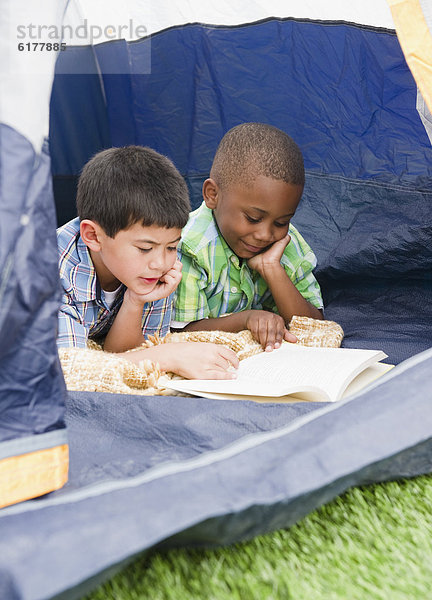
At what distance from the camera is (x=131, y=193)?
1312 mm

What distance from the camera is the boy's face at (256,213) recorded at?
5.08ft

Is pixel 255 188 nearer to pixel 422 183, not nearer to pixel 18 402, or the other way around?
pixel 422 183

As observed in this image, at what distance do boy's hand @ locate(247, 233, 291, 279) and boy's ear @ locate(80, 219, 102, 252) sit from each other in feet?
→ 1.42

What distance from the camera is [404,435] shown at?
80cm

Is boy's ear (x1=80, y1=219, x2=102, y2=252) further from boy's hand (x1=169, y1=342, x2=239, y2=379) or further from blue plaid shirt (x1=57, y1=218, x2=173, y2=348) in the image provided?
boy's hand (x1=169, y1=342, x2=239, y2=379)

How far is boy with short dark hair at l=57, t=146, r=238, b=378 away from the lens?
1297 mm

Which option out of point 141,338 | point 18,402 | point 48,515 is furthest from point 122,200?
point 48,515

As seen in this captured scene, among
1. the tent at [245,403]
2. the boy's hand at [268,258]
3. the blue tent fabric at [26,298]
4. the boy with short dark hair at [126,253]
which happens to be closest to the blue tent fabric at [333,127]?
the tent at [245,403]

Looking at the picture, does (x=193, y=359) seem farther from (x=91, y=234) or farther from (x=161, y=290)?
(x=91, y=234)

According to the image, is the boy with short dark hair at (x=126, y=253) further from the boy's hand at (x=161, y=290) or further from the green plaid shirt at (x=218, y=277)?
A: the green plaid shirt at (x=218, y=277)

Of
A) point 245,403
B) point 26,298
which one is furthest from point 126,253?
point 26,298

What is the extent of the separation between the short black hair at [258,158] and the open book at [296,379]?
48 centimetres

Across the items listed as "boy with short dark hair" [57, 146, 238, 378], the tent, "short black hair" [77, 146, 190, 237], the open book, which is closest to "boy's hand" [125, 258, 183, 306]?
"boy with short dark hair" [57, 146, 238, 378]

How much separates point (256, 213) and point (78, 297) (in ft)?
1.49
